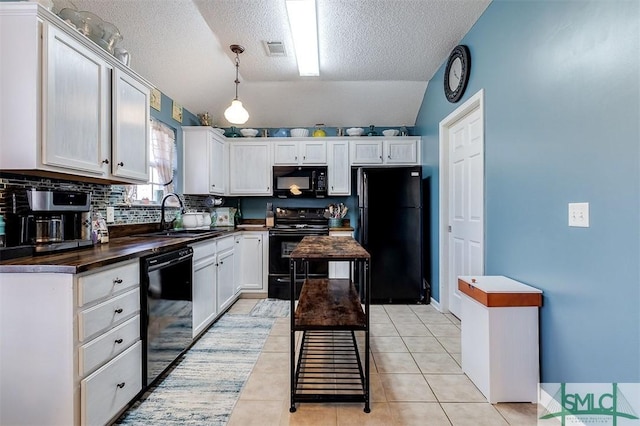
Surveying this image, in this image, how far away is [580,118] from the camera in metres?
1.53

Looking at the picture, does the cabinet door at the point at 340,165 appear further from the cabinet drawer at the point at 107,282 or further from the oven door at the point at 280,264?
the cabinet drawer at the point at 107,282

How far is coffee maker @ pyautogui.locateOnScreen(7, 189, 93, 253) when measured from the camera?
169cm

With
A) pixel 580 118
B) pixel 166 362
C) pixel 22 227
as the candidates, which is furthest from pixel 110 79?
pixel 580 118

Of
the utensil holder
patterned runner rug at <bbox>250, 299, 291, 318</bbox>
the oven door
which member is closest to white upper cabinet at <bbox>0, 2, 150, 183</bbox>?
patterned runner rug at <bbox>250, 299, 291, 318</bbox>

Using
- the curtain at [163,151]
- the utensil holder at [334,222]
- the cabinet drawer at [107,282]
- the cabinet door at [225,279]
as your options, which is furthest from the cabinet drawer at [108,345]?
the utensil holder at [334,222]

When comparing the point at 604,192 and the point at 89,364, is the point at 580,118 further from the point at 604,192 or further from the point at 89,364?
the point at 89,364

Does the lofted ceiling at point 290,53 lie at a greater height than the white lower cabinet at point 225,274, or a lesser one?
greater

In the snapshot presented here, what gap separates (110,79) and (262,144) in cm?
239

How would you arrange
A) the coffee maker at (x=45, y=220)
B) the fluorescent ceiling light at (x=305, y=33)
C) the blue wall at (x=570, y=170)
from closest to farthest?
the blue wall at (x=570, y=170), the coffee maker at (x=45, y=220), the fluorescent ceiling light at (x=305, y=33)

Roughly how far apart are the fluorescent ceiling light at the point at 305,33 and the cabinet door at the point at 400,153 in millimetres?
1425

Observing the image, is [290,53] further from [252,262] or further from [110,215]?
[252,262]

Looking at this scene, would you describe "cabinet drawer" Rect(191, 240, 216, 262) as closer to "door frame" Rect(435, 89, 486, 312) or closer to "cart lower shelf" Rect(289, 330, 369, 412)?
"cart lower shelf" Rect(289, 330, 369, 412)

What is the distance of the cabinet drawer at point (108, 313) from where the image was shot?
140cm

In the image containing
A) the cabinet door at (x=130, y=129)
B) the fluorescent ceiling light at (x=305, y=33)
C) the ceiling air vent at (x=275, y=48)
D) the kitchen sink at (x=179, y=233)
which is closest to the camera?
the cabinet door at (x=130, y=129)
